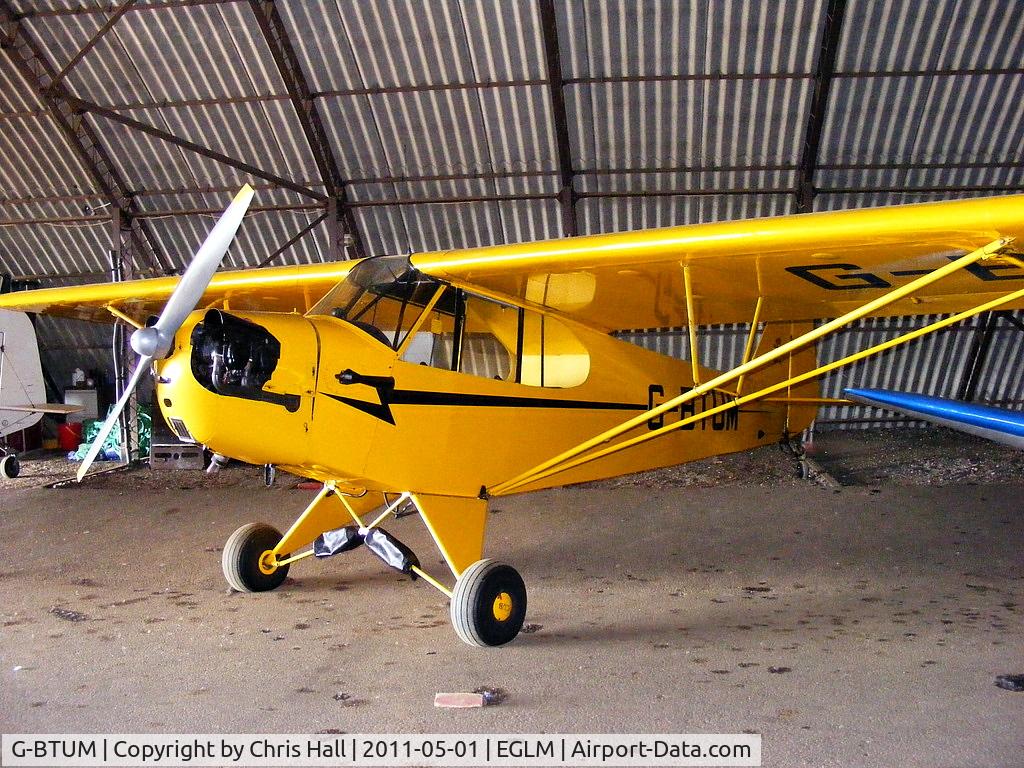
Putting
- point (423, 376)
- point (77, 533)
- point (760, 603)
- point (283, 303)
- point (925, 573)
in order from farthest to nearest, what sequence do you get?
point (77, 533) < point (283, 303) < point (925, 573) < point (760, 603) < point (423, 376)

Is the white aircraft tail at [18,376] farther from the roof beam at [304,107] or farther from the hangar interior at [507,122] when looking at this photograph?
the roof beam at [304,107]

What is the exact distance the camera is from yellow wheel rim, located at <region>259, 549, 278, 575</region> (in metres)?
5.68

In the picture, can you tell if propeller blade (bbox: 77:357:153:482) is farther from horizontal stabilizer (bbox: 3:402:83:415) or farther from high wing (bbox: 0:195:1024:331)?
horizontal stabilizer (bbox: 3:402:83:415)

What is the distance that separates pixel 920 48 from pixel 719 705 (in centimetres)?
912

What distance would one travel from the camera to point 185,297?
14.2 feet

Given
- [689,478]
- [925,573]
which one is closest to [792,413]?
[689,478]

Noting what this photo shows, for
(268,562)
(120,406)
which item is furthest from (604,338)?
(120,406)

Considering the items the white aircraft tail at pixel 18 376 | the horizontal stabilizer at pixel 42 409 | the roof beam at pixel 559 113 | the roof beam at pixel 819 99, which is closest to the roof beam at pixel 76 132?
the white aircraft tail at pixel 18 376

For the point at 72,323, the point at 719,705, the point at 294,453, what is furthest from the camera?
the point at 72,323

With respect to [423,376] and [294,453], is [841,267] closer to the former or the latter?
[423,376]

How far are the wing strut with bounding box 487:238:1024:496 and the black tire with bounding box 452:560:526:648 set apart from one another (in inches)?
35.1

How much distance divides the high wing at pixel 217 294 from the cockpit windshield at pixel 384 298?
39.4 inches

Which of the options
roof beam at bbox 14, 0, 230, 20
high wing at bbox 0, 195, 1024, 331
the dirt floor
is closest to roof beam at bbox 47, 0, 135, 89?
roof beam at bbox 14, 0, 230, 20

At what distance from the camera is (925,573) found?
19.7 ft
